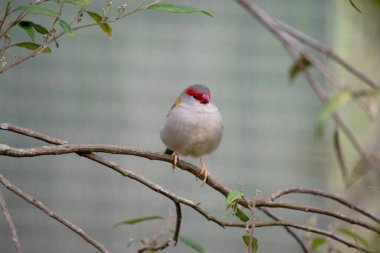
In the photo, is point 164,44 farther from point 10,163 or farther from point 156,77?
point 10,163

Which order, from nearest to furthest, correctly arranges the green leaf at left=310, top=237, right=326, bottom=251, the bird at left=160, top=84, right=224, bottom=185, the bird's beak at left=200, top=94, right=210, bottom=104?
the green leaf at left=310, top=237, right=326, bottom=251 < the bird at left=160, top=84, right=224, bottom=185 < the bird's beak at left=200, top=94, right=210, bottom=104

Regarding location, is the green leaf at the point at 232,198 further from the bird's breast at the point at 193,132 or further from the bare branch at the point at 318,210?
the bird's breast at the point at 193,132

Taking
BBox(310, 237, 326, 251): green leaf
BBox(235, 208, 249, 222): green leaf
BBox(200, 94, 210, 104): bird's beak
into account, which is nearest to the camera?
BBox(235, 208, 249, 222): green leaf

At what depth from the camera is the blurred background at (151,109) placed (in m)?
7.69

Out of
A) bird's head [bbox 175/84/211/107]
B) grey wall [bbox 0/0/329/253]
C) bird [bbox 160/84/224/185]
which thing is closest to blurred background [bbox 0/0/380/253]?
grey wall [bbox 0/0/329/253]

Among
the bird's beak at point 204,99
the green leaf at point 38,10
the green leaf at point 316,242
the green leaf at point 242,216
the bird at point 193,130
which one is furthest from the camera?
the bird's beak at point 204,99

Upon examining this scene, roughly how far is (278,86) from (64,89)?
8.77 feet

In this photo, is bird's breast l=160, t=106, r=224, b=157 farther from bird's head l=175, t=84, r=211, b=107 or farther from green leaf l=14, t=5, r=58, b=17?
green leaf l=14, t=5, r=58, b=17

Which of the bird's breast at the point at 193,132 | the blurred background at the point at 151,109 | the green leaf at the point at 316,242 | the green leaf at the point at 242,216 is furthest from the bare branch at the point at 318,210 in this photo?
the blurred background at the point at 151,109

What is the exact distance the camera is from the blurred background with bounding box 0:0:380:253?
7.69 meters

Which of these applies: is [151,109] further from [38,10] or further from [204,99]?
[38,10]

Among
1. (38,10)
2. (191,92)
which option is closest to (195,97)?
(191,92)

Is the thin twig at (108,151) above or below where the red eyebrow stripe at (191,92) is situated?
below

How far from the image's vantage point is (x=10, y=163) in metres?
7.79
